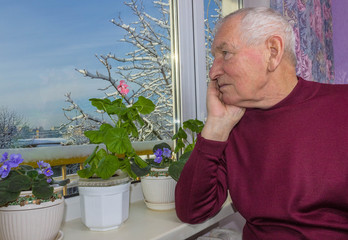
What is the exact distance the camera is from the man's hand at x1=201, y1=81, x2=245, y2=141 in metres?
1.17

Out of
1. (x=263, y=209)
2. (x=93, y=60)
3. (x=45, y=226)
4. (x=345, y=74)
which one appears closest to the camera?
(x=45, y=226)

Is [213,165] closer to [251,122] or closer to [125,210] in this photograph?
[251,122]

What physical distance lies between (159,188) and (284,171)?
0.50 metres

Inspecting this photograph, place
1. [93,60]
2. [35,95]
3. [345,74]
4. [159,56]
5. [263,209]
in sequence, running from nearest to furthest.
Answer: [263,209]
[35,95]
[93,60]
[159,56]
[345,74]

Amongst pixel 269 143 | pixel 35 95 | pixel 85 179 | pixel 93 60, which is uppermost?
pixel 93 60

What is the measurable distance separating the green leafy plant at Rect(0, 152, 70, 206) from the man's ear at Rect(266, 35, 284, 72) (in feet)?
2.63

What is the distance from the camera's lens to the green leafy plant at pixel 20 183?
2.77ft

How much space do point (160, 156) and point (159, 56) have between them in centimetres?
77

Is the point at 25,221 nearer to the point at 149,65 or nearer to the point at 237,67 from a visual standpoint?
the point at 237,67

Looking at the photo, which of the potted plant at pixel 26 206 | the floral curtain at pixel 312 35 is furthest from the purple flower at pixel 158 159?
the floral curtain at pixel 312 35

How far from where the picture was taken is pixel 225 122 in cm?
120

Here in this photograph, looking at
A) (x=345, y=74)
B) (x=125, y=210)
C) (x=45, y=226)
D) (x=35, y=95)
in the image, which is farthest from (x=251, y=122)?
(x=345, y=74)

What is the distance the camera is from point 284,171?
3.60 feet

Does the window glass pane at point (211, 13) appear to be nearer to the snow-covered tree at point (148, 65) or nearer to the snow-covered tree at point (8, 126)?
the snow-covered tree at point (148, 65)
